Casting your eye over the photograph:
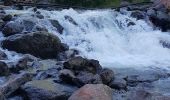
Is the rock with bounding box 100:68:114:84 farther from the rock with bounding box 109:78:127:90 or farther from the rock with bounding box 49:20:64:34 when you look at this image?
the rock with bounding box 49:20:64:34

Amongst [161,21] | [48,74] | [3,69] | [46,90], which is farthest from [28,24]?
[161,21]

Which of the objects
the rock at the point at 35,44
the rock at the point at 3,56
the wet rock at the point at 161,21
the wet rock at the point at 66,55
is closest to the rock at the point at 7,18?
the rock at the point at 35,44

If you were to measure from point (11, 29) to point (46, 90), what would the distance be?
7666 millimetres

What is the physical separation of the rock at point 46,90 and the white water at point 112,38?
569cm

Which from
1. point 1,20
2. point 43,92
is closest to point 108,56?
point 1,20

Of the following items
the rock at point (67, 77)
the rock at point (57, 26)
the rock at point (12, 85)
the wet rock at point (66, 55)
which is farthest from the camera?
the rock at point (57, 26)

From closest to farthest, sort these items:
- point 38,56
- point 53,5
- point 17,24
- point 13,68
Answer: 1. point 13,68
2. point 38,56
3. point 17,24
4. point 53,5

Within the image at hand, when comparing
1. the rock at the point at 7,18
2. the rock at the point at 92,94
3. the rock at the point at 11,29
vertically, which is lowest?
the rock at the point at 11,29

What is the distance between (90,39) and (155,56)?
2988 mm

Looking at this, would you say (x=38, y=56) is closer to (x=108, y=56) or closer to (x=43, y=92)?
(x=108, y=56)

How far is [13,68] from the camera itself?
14.4 metres

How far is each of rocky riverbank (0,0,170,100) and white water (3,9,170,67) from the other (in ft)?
1.55

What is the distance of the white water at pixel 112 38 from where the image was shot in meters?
19.2

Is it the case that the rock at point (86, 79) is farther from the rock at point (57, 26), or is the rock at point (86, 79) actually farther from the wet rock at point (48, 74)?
the rock at point (57, 26)
